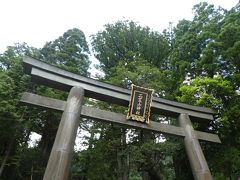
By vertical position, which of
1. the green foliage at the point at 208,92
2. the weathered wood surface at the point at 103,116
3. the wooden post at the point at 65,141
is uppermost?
the green foliage at the point at 208,92

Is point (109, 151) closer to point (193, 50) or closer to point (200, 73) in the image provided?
point (200, 73)

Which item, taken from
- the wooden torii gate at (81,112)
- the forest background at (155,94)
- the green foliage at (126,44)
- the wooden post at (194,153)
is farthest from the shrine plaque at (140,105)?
the green foliage at (126,44)

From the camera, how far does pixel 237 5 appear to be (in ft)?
46.8

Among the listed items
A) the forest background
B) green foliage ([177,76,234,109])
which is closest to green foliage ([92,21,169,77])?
the forest background

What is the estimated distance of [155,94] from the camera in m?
13.6

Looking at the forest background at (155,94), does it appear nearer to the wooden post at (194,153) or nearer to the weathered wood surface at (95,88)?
the weathered wood surface at (95,88)

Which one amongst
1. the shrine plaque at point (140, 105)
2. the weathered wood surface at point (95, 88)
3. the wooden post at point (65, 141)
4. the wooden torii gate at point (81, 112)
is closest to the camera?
the wooden post at point (65, 141)

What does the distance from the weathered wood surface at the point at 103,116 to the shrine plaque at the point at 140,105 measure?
0.22 meters

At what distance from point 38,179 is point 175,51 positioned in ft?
39.9

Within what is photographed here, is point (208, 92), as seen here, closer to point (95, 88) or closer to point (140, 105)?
point (140, 105)

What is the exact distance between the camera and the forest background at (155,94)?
11422mm

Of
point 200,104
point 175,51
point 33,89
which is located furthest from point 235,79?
point 33,89

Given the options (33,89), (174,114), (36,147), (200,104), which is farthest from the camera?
(36,147)

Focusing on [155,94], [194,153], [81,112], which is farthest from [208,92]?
[81,112]
